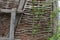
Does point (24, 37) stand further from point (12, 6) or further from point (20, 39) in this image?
point (12, 6)

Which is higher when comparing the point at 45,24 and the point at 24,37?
the point at 45,24

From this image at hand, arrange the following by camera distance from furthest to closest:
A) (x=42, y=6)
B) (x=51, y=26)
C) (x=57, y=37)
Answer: (x=51, y=26) → (x=42, y=6) → (x=57, y=37)

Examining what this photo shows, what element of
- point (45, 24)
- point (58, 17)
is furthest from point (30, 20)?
point (58, 17)

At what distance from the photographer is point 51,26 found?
3381 millimetres

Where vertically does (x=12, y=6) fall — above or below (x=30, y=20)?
above

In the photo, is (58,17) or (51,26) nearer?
(58,17)

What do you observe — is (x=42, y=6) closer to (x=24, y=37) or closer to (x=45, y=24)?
(x=45, y=24)

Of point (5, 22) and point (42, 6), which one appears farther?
point (5, 22)

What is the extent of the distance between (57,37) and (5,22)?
1.07 metres

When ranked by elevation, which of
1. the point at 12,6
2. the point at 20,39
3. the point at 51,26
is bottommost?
the point at 20,39

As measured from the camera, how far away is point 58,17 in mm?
3141

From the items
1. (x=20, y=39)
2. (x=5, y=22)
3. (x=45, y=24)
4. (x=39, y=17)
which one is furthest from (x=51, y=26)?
(x=5, y=22)

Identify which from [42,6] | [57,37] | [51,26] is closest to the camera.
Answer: [57,37]

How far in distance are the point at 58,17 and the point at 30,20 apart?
0.53 meters
